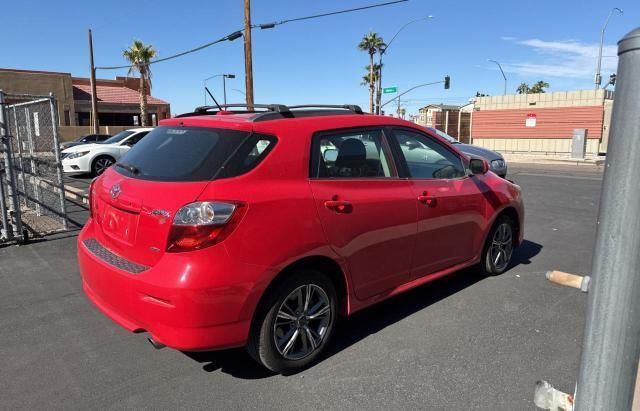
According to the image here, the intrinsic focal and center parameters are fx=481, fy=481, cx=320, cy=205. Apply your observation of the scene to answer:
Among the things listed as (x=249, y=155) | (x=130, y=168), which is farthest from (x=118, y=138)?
(x=249, y=155)

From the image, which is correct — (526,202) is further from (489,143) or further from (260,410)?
(489,143)

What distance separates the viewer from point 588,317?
Answer: 129cm

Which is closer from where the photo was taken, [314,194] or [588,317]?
[588,317]

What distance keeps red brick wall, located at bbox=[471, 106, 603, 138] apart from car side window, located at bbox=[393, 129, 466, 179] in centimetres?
2924

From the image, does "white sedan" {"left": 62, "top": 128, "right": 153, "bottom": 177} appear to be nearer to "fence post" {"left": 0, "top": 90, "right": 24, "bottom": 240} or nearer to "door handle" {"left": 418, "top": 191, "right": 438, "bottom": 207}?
"fence post" {"left": 0, "top": 90, "right": 24, "bottom": 240}

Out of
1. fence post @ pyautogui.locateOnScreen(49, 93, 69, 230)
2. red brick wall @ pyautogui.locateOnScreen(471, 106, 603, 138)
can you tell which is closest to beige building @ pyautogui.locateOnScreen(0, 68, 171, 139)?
red brick wall @ pyautogui.locateOnScreen(471, 106, 603, 138)

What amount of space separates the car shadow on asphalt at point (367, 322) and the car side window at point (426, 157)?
114 cm

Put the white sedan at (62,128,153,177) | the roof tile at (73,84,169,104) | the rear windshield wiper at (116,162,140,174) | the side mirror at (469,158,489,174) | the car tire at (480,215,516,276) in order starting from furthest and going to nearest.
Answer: the roof tile at (73,84,169,104) → the white sedan at (62,128,153,177) → the car tire at (480,215,516,276) → the side mirror at (469,158,489,174) → the rear windshield wiper at (116,162,140,174)

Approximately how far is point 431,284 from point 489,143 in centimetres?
3282

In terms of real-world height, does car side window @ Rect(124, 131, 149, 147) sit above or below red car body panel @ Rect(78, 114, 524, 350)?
above

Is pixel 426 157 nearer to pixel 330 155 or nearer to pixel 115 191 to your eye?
pixel 330 155

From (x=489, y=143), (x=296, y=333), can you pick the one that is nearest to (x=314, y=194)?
(x=296, y=333)

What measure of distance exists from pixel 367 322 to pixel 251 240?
5.28ft

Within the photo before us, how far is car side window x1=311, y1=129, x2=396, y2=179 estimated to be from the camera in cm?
333
